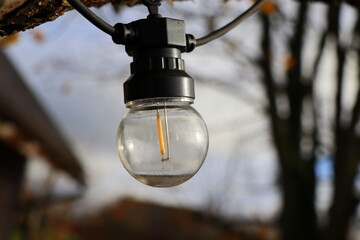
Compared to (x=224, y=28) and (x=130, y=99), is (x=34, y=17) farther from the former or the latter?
(x=224, y=28)

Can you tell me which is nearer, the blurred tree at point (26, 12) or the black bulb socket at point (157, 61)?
A: the blurred tree at point (26, 12)

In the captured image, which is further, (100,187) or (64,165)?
(100,187)

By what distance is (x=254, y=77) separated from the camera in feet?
18.5

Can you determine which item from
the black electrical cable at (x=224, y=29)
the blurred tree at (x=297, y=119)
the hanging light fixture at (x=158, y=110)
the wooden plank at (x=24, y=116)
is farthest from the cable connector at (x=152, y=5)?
the blurred tree at (x=297, y=119)

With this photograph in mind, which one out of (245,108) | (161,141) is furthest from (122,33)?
(245,108)

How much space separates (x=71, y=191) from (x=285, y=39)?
574 cm

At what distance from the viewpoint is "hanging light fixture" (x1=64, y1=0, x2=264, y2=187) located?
2.63 ft

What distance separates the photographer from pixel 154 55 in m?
0.82

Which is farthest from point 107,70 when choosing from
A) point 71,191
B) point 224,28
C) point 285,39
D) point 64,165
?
point 224,28

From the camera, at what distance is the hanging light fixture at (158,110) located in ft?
→ 2.63

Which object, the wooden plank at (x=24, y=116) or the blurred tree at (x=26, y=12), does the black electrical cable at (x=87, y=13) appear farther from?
the wooden plank at (x=24, y=116)

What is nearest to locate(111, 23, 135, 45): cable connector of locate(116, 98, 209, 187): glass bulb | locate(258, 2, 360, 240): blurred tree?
locate(116, 98, 209, 187): glass bulb

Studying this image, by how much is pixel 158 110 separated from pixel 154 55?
3.8 inches

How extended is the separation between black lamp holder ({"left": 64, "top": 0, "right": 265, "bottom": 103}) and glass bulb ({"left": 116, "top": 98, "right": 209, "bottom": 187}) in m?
0.02
